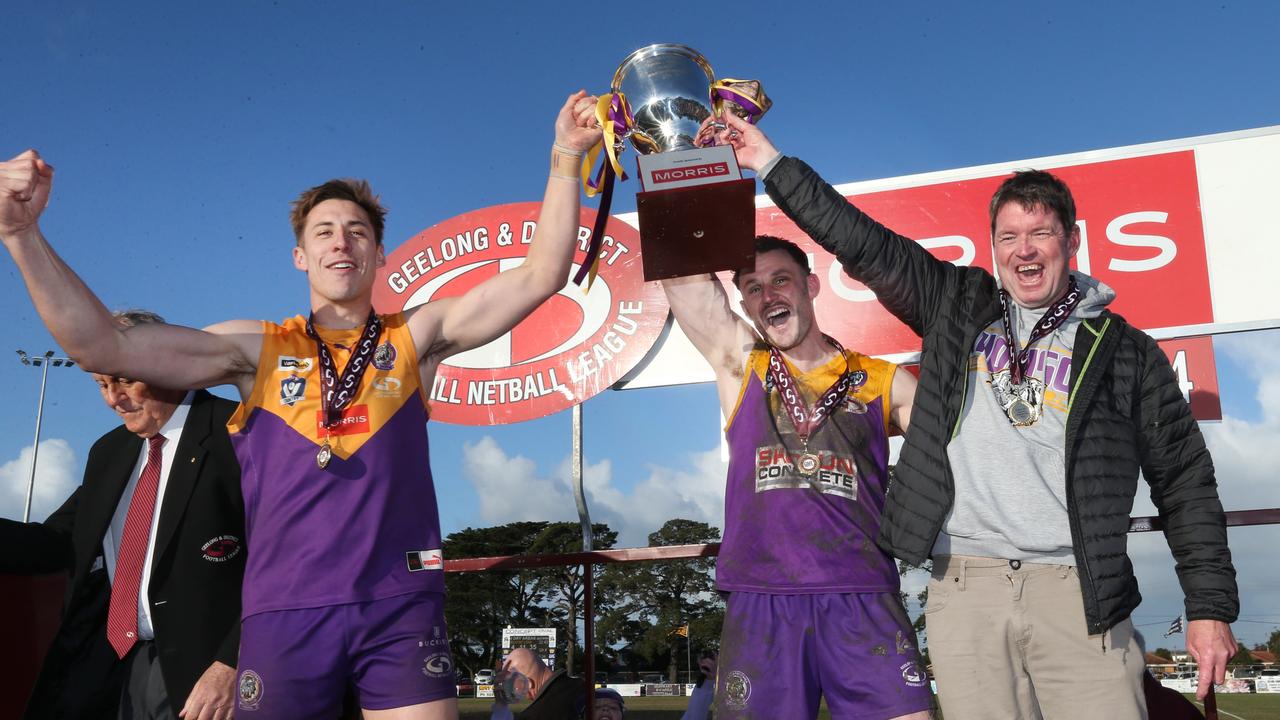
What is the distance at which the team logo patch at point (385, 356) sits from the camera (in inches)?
117

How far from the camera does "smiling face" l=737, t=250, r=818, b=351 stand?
341cm

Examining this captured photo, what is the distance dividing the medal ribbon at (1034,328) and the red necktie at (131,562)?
2.93 m

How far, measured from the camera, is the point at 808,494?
306cm

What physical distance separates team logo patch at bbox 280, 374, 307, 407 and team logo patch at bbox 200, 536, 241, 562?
56cm

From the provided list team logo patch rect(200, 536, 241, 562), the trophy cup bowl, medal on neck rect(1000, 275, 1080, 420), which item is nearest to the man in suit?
team logo patch rect(200, 536, 241, 562)

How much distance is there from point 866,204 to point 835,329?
835mm

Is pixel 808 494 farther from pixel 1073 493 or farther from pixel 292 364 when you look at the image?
pixel 292 364

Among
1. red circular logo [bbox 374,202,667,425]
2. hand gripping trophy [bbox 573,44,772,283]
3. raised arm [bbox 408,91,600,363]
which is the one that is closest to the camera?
hand gripping trophy [bbox 573,44,772,283]

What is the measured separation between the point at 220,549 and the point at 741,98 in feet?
7.77

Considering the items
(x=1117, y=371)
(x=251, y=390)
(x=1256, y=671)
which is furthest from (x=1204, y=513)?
(x=1256, y=671)

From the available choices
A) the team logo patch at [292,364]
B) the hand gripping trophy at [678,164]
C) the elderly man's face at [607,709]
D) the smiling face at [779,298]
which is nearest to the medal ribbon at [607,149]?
the hand gripping trophy at [678,164]

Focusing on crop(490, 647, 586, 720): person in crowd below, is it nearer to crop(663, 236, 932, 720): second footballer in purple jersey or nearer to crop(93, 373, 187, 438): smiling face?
crop(663, 236, 932, 720): second footballer in purple jersey

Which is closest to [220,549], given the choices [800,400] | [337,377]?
[337,377]

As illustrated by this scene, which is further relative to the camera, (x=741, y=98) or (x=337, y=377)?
(x=741, y=98)
